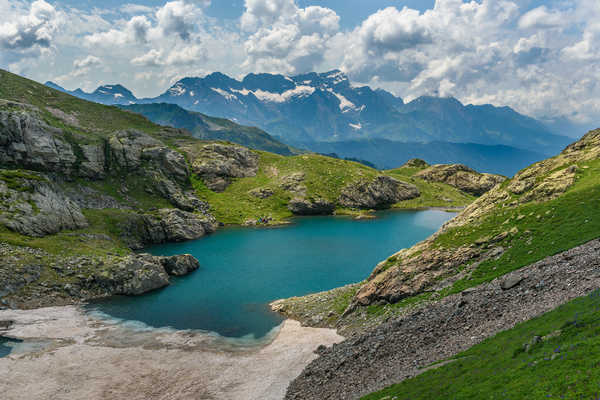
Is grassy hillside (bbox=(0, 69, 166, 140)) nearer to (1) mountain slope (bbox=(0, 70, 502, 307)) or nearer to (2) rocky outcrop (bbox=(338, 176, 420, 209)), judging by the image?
(1) mountain slope (bbox=(0, 70, 502, 307))

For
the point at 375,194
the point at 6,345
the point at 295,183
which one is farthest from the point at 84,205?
the point at 375,194

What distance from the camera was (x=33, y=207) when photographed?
71.6 meters

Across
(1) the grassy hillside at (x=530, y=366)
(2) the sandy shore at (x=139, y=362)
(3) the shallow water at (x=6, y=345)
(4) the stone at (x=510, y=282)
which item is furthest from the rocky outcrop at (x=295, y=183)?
(1) the grassy hillside at (x=530, y=366)

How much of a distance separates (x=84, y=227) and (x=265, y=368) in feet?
230

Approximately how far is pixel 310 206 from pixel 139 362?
403 ft

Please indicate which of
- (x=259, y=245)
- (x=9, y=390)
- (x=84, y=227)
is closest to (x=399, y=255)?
(x=9, y=390)

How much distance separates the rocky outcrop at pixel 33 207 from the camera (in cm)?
6719

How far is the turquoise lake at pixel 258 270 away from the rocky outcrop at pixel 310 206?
52.4 feet

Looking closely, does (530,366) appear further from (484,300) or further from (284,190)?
(284,190)

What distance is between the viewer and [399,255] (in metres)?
51.0

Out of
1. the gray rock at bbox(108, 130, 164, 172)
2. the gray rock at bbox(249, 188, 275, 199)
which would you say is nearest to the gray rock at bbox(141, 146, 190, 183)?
the gray rock at bbox(108, 130, 164, 172)

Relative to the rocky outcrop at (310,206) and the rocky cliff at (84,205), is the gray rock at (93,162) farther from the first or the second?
the rocky outcrop at (310,206)

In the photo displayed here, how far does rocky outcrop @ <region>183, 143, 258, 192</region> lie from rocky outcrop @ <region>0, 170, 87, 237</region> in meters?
83.2

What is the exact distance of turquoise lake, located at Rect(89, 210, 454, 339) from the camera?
53.6 meters
